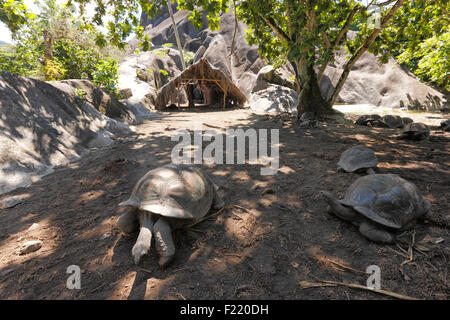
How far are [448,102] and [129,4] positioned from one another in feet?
57.2

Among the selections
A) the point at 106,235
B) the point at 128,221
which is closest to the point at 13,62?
the point at 106,235

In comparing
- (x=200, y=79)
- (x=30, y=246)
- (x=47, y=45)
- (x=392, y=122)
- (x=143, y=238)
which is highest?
(x=47, y=45)

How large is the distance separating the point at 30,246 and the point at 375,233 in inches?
138

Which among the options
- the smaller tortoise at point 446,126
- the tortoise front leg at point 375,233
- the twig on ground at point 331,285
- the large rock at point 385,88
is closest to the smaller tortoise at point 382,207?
the tortoise front leg at point 375,233

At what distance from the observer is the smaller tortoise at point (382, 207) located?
6.54 feet

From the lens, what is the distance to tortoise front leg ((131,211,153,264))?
1777 millimetres

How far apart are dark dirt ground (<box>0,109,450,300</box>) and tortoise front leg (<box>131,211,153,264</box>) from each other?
0.63 ft

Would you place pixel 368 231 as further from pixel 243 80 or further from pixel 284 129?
pixel 243 80

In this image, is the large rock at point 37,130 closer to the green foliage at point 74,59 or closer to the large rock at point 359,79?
the large rock at point 359,79

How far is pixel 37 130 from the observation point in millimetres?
4711

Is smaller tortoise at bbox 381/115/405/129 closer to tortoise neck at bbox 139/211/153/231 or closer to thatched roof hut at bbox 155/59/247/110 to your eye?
tortoise neck at bbox 139/211/153/231

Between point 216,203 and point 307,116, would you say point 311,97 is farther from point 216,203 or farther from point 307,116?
point 216,203

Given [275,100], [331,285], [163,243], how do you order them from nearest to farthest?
[331,285], [163,243], [275,100]

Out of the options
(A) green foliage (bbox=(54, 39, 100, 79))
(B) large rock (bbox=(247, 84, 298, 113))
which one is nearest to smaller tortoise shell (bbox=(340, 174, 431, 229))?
(B) large rock (bbox=(247, 84, 298, 113))
